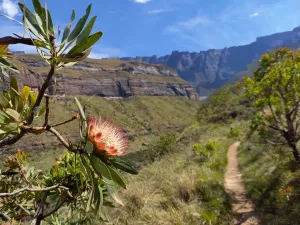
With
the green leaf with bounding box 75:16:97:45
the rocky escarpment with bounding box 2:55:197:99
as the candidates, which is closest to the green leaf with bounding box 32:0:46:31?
the green leaf with bounding box 75:16:97:45

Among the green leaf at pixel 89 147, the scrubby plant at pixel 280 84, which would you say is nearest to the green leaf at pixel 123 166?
the green leaf at pixel 89 147

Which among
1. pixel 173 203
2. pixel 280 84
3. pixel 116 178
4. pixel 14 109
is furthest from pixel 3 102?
pixel 280 84

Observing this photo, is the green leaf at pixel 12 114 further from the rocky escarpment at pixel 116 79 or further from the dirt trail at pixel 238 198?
the rocky escarpment at pixel 116 79

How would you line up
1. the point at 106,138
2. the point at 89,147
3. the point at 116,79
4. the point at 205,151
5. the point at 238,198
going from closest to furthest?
the point at 89,147 < the point at 106,138 < the point at 238,198 < the point at 205,151 < the point at 116,79

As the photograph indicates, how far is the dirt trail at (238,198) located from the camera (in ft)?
17.3

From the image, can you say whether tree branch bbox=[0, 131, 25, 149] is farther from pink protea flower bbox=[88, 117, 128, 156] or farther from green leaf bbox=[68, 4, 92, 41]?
green leaf bbox=[68, 4, 92, 41]

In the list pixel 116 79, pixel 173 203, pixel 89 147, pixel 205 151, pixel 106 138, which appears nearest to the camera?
pixel 89 147

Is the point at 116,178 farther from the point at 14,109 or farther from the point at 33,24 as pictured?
the point at 33,24

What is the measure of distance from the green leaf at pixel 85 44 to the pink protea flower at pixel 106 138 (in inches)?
9.4

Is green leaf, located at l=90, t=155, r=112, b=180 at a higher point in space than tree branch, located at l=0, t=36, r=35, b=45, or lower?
lower

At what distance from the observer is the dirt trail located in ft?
17.3

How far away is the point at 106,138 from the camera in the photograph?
98cm

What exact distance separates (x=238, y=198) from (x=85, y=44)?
21.2ft

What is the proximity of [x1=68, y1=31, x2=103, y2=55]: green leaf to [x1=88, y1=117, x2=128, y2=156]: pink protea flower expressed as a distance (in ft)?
0.78
